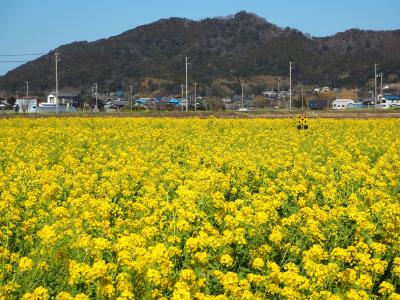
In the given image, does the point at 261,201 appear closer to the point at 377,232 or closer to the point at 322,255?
the point at 377,232

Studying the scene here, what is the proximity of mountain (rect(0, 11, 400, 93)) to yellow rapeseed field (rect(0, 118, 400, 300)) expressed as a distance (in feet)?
420

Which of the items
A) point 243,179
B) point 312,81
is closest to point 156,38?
point 312,81

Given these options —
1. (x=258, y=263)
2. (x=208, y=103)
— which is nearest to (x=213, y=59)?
(x=208, y=103)

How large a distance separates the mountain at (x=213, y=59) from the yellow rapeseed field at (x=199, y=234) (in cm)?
12792

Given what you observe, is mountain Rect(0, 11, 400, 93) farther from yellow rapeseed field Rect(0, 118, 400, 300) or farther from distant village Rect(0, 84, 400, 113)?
yellow rapeseed field Rect(0, 118, 400, 300)

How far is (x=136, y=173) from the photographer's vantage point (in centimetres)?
945

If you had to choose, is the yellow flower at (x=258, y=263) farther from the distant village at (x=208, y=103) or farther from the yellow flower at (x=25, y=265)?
the distant village at (x=208, y=103)

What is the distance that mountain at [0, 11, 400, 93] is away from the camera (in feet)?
494

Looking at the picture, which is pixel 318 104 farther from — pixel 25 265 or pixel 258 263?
pixel 25 265

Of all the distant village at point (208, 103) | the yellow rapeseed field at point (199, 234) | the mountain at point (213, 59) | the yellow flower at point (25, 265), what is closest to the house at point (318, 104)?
the distant village at point (208, 103)

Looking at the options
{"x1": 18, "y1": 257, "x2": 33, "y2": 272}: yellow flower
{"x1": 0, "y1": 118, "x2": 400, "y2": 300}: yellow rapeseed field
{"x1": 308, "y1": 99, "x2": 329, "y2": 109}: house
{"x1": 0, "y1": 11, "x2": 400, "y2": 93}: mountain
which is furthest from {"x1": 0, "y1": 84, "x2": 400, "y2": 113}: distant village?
{"x1": 18, "y1": 257, "x2": 33, "y2": 272}: yellow flower

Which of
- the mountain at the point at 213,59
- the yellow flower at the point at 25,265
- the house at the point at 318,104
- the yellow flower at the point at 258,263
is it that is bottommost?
the yellow flower at the point at 258,263

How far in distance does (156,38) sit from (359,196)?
189 m

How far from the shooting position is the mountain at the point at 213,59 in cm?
15050
